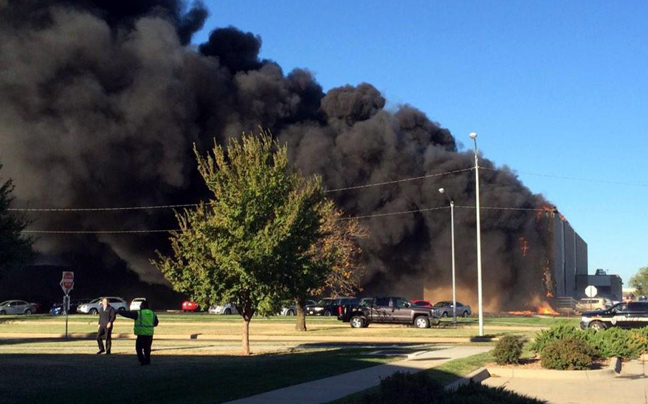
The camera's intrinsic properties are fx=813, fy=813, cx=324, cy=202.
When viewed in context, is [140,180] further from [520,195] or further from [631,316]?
[631,316]

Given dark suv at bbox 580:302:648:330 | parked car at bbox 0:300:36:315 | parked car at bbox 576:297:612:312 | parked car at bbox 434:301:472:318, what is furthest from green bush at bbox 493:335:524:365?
parked car at bbox 576:297:612:312

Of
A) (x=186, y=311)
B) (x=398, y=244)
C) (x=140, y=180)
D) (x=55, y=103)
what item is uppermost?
(x=55, y=103)

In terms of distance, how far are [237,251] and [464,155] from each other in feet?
178

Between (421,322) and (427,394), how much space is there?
29.9 m

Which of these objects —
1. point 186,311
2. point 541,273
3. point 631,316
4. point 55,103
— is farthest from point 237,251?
point 541,273

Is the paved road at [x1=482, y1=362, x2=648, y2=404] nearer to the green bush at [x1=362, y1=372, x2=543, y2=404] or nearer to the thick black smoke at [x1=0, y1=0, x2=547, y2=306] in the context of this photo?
the green bush at [x1=362, y1=372, x2=543, y2=404]

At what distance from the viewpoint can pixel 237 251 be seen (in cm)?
2139

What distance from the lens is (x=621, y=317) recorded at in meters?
34.3

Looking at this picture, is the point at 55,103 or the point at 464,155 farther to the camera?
the point at 464,155

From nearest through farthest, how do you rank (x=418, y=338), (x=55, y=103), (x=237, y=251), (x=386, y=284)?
(x=237, y=251)
(x=418, y=338)
(x=55, y=103)
(x=386, y=284)

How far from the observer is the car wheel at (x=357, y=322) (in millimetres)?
37906

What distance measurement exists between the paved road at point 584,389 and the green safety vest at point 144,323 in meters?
7.08

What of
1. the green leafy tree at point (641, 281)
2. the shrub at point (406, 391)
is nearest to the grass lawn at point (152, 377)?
the shrub at point (406, 391)

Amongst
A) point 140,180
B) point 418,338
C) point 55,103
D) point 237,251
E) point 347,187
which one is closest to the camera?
point 237,251
